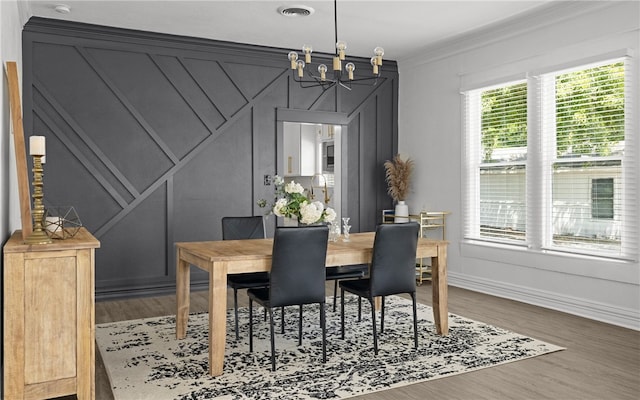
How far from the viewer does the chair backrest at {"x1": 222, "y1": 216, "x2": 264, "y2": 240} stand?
4672mm

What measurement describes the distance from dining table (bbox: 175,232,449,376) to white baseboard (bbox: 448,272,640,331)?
5.03 feet

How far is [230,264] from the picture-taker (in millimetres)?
3455

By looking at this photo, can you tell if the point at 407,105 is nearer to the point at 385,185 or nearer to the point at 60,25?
the point at 385,185

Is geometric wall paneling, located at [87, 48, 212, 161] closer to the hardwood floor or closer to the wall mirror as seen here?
the hardwood floor

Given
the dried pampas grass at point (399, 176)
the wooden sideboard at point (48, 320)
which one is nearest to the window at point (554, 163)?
the dried pampas grass at point (399, 176)

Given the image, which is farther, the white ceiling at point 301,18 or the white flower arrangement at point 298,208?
the white ceiling at point 301,18

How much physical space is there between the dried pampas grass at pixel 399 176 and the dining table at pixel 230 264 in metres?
2.28

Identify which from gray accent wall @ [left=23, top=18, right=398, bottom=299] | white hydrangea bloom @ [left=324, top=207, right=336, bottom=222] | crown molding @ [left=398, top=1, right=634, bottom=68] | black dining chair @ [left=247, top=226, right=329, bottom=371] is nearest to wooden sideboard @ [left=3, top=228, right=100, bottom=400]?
black dining chair @ [left=247, top=226, right=329, bottom=371]

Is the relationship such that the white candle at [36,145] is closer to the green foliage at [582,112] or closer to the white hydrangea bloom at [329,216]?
the white hydrangea bloom at [329,216]

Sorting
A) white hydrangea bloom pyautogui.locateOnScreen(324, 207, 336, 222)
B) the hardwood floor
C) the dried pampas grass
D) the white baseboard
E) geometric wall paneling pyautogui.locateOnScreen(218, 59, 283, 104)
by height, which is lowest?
the hardwood floor

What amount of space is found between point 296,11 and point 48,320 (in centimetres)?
349

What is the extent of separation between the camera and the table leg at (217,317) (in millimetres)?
3332

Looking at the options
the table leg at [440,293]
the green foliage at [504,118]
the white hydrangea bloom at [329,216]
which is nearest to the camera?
the white hydrangea bloom at [329,216]

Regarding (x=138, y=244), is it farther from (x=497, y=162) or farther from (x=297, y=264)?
(x=497, y=162)
